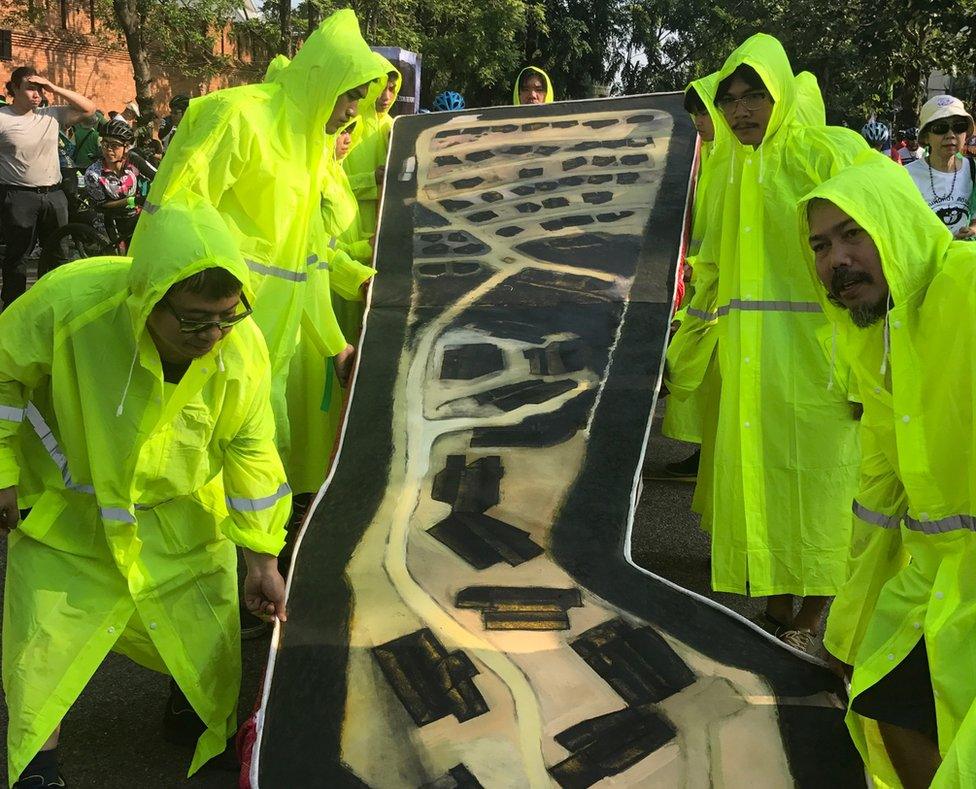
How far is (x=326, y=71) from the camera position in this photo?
3.43m

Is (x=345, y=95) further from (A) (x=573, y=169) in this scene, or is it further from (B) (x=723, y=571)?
(B) (x=723, y=571)

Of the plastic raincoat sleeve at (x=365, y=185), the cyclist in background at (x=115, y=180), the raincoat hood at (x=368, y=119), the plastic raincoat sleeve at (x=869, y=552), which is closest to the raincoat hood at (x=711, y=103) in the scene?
the raincoat hood at (x=368, y=119)

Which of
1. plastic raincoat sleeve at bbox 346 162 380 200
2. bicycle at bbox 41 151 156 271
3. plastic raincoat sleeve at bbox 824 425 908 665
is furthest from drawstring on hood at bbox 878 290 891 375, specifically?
bicycle at bbox 41 151 156 271

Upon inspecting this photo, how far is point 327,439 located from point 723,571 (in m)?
1.66

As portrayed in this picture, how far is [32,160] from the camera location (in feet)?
21.5

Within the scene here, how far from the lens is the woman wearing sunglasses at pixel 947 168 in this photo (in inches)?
189

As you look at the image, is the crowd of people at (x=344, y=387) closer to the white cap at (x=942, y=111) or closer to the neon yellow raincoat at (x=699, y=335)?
the neon yellow raincoat at (x=699, y=335)

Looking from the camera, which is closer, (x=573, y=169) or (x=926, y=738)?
(x=926, y=738)

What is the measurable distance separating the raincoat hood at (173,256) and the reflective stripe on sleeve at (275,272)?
1237mm

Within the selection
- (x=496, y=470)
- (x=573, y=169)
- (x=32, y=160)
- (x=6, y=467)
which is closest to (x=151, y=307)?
(x=6, y=467)

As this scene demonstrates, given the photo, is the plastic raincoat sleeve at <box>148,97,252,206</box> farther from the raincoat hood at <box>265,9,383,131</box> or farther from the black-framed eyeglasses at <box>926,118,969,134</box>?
the black-framed eyeglasses at <box>926,118,969,134</box>

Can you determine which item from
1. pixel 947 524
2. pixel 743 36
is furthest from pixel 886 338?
pixel 743 36

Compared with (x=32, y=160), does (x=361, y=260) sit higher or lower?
lower

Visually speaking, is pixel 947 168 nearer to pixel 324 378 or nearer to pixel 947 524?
pixel 324 378
